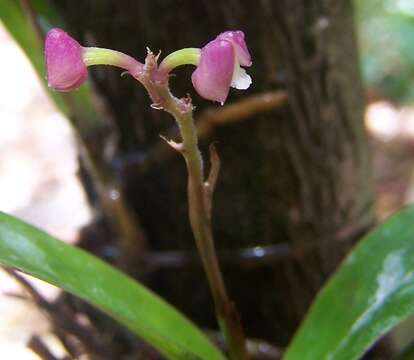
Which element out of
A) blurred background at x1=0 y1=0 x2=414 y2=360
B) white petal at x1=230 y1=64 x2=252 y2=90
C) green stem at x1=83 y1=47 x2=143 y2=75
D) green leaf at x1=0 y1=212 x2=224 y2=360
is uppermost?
green stem at x1=83 y1=47 x2=143 y2=75

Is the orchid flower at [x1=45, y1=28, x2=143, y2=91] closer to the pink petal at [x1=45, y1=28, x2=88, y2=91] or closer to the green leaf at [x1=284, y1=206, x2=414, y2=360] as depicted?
the pink petal at [x1=45, y1=28, x2=88, y2=91]

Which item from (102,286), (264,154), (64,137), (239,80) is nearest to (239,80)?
(239,80)

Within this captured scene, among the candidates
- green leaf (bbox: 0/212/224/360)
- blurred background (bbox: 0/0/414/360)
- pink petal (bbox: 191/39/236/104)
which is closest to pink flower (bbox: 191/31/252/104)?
pink petal (bbox: 191/39/236/104)

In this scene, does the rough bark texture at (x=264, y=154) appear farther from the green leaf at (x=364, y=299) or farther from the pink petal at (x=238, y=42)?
the pink petal at (x=238, y=42)

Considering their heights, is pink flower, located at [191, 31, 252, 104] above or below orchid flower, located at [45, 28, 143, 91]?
below

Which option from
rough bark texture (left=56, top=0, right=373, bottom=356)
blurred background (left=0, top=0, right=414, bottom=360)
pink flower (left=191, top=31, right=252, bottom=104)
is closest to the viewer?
pink flower (left=191, top=31, right=252, bottom=104)

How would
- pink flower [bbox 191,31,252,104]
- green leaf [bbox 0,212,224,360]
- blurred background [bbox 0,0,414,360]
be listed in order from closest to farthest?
1. pink flower [bbox 191,31,252,104]
2. green leaf [bbox 0,212,224,360]
3. blurred background [bbox 0,0,414,360]

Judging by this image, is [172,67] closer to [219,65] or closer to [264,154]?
[219,65]
